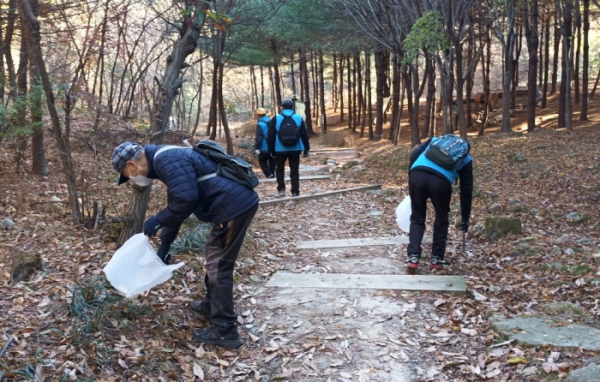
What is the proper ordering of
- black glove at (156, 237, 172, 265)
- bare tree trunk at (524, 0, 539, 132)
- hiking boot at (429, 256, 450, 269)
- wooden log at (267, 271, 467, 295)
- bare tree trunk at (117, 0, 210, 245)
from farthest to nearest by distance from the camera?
1. bare tree trunk at (524, 0, 539, 132)
2. hiking boot at (429, 256, 450, 269)
3. bare tree trunk at (117, 0, 210, 245)
4. wooden log at (267, 271, 467, 295)
5. black glove at (156, 237, 172, 265)

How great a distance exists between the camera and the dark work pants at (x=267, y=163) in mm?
10855

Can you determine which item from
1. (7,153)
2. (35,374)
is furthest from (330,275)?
(7,153)

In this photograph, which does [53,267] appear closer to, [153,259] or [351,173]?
[153,259]

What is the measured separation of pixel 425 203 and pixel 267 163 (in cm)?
689

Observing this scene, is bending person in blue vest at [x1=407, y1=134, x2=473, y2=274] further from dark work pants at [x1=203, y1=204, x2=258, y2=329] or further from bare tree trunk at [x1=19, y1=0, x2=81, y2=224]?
bare tree trunk at [x1=19, y1=0, x2=81, y2=224]

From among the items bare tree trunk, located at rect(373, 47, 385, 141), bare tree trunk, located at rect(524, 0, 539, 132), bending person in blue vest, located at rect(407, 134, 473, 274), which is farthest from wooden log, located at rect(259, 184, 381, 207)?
bare tree trunk, located at rect(373, 47, 385, 141)

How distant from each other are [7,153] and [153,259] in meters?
6.64

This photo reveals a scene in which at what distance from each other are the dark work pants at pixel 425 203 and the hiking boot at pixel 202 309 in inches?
87.4

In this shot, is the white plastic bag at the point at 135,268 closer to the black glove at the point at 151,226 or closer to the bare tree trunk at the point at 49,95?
the black glove at the point at 151,226

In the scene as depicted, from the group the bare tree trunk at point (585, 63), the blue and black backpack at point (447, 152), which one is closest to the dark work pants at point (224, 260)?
the blue and black backpack at point (447, 152)

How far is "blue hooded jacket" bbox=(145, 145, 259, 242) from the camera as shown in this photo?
3402 millimetres

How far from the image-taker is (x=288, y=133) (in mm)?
8711

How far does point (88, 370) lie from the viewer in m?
3.10

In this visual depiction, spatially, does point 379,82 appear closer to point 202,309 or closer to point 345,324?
point 345,324
